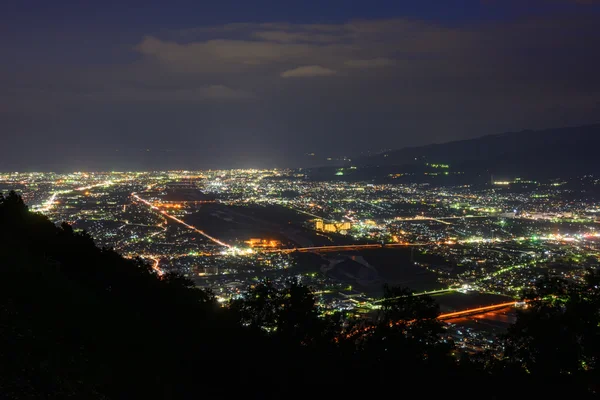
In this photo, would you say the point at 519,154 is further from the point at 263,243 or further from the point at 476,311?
the point at 476,311

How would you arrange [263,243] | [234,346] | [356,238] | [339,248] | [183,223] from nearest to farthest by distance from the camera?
[234,346] < [339,248] < [263,243] < [356,238] < [183,223]

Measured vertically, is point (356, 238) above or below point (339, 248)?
above

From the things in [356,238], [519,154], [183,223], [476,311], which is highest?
[519,154]

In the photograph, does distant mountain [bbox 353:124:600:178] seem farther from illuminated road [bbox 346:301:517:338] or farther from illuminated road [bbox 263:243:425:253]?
illuminated road [bbox 346:301:517:338]

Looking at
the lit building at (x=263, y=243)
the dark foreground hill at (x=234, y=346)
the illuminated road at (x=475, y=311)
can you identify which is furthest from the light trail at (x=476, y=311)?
the lit building at (x=263, y=243)

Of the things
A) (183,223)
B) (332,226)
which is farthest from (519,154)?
(183,223)

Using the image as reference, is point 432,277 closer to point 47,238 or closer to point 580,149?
point 47,238

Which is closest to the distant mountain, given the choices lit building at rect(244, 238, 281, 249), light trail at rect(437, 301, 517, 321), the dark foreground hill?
lit building at rect(244, 238, 281, 249)

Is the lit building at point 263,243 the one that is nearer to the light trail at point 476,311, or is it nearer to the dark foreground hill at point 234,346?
the light trail at point 476,311
